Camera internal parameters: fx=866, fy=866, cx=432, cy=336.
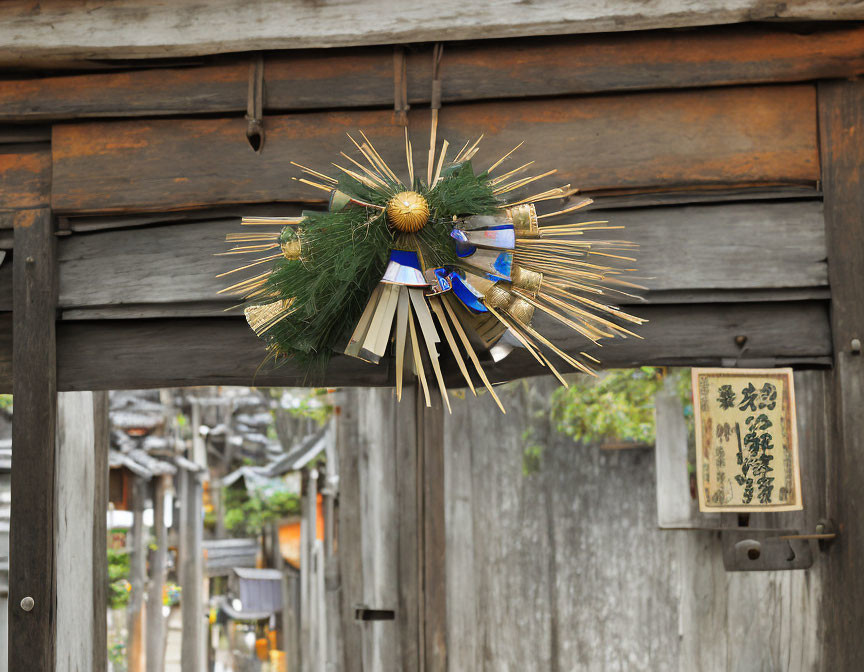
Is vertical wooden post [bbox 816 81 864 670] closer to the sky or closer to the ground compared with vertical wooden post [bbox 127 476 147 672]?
closer to the sky

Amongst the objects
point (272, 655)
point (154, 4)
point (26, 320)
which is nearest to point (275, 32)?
point (154, 4)

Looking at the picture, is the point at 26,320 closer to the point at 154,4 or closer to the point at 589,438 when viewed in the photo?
the point at 154,4

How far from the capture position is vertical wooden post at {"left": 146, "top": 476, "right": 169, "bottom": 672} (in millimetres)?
9273

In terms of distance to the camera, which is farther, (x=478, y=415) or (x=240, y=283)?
(x=478, y=415)

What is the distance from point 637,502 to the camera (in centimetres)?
391

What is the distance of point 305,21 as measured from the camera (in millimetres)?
2678

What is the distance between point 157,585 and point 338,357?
8.23 meters

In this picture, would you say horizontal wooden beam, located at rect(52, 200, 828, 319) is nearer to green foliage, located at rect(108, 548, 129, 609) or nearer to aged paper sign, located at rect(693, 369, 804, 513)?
aged paper sign, located at rect(693, 369, 804, 513)

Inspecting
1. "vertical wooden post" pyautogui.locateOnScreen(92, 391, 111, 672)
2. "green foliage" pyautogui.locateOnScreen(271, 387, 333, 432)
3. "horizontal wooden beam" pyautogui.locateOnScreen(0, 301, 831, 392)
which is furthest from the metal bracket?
"green foliage" pyautogui.locateOnScreen(271, 387, 333, 432)

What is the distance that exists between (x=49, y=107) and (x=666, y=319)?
2.10m

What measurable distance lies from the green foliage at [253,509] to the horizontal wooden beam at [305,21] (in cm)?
1229

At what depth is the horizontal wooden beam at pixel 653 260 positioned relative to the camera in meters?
2.66

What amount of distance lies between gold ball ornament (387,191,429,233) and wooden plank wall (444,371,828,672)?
1315 mm

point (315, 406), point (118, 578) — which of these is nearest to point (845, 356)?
point (315, 406)
